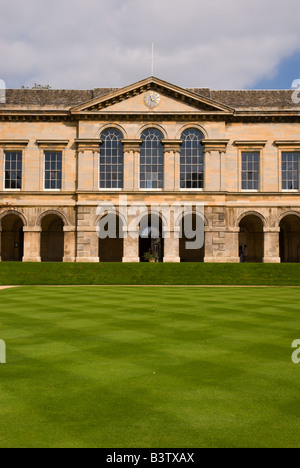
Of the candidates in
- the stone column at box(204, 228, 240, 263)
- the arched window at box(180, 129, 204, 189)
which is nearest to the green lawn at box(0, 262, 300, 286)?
the stone column at box(204, 228, 240, 263)

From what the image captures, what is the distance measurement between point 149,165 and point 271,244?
12.7m

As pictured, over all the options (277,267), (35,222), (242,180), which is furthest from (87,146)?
(277,267)

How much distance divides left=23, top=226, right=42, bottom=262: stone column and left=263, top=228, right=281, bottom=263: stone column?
19.8m

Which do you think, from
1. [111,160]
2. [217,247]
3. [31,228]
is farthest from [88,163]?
[217,247]

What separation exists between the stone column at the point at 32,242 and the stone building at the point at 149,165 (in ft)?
0.29

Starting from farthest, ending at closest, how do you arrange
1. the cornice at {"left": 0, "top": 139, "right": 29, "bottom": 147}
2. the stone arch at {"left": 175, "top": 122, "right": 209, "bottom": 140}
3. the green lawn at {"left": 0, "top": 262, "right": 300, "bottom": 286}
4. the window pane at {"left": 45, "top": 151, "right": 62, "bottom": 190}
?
the window pane at {"left": 45, "top": 151, "right": 62, "bottom": 190} → the cornice at {"left": 0, "top": 139, "right": 29, "bottom": 147} → the stone arch at {"left": 175, "top": 122, "right": 209, "bottom": 140} → the green lawn at {"left": 0, "top": 262, "right": 300, "bottom": 286}

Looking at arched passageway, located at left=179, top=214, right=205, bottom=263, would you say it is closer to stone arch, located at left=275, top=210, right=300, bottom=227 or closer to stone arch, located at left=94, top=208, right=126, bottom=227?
stone arch, located at left=94, top=208, right=126, bottom=227

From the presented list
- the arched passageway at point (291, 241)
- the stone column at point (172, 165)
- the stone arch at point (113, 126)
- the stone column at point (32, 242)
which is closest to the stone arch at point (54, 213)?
the stone column at point (32, 242)

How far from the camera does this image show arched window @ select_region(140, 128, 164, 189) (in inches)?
1608

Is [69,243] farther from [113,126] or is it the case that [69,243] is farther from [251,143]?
[251,143]

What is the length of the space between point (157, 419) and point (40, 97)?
43729mm

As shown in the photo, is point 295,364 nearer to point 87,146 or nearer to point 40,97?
point 87,146

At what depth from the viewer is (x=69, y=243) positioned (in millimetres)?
40906

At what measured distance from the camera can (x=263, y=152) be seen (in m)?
41.7
